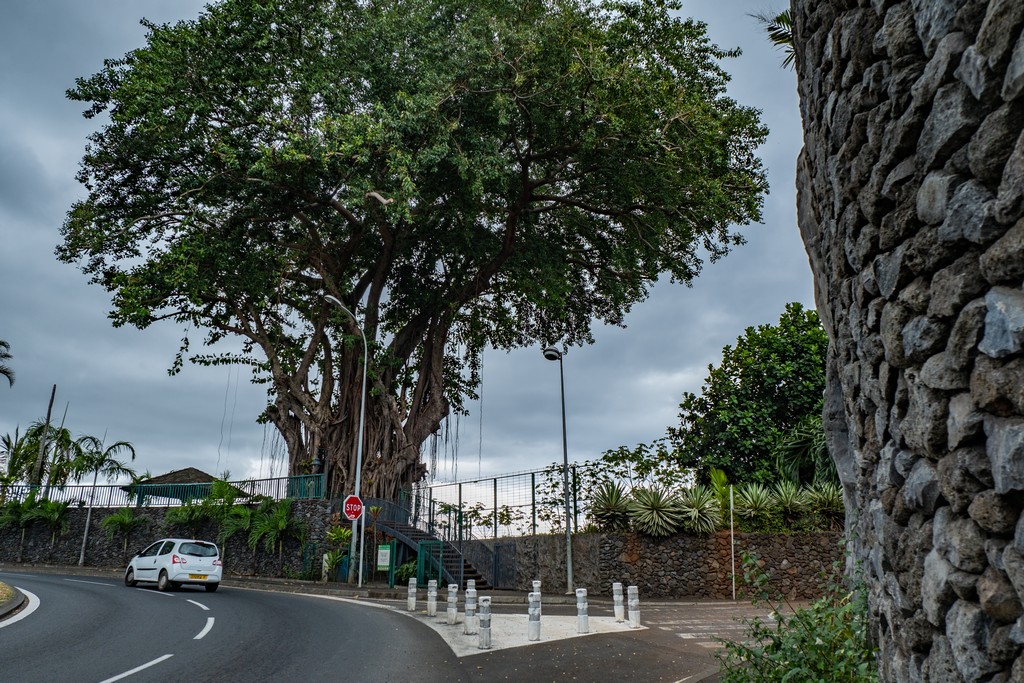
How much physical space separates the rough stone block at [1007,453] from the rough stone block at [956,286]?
470 mm

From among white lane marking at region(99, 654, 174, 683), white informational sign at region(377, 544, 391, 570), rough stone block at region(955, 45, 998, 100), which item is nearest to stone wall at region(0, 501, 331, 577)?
white informational sign at region(377, 544, 391, 570)

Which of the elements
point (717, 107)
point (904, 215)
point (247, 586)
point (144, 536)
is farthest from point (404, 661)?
point (144, 536)

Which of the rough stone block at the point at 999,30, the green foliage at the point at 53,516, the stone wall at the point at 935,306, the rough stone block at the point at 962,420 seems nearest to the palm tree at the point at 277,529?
the green foliage at the point at 53,516

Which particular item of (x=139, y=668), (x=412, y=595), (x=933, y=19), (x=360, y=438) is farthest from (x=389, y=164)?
(x=933, y=19)

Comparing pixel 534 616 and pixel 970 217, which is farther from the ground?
pixel 970 217

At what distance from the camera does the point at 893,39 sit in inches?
131

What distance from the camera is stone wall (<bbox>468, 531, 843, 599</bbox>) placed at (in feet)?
64.1

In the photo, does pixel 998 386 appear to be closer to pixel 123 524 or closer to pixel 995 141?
pixel 995 141

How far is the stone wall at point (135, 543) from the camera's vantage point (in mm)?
26547

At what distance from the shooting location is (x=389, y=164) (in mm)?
21875

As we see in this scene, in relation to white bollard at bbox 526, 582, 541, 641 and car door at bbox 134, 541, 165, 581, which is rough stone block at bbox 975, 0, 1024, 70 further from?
car door at bbox 134, 541, 165, 581

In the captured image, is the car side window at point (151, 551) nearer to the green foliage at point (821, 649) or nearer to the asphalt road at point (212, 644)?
the asphalt road at point (212, 644)

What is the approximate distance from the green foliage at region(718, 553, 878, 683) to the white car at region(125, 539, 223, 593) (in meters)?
16.4

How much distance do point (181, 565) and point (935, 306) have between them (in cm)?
2022
